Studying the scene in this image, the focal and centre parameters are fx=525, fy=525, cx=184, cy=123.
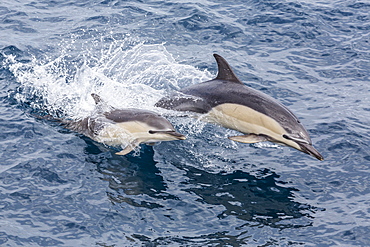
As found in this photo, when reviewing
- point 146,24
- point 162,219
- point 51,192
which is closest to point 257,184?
point 162,219

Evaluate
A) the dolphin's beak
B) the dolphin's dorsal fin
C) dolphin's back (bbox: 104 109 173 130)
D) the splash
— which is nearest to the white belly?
the dolphin's beak

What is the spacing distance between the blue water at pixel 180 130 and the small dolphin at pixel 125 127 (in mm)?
337

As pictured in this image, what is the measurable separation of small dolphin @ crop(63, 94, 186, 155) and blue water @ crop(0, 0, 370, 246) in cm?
34

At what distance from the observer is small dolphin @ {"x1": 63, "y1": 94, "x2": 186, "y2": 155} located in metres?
11.4

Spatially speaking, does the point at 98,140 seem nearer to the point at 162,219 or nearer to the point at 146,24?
the point at 162,219

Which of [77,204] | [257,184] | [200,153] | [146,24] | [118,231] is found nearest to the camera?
[118,231]

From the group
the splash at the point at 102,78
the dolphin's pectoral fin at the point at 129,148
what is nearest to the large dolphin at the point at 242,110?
the splash at the point at 102,78

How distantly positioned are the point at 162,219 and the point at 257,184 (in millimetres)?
2394

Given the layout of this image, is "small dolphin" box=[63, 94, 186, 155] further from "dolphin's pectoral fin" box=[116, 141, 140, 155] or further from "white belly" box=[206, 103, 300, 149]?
"white belly" box=[206, 103, 300, 149]

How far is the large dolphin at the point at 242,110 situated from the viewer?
11117 mm

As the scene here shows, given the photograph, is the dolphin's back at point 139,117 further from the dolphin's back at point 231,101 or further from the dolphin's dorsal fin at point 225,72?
the dolphin's dorsal fin at point 225,72

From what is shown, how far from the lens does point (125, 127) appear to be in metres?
11.8

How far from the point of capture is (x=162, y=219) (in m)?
9.78

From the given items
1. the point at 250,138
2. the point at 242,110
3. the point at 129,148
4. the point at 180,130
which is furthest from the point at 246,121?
the point at 129,148
